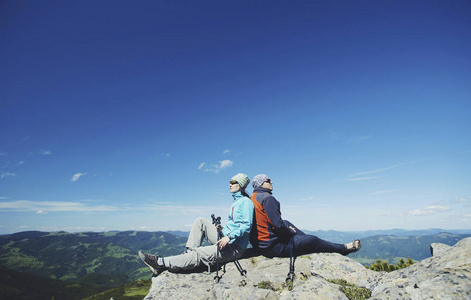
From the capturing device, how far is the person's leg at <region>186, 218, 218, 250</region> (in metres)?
8.53

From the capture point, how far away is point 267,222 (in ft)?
26.4

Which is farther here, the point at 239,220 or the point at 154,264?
the point at 154,264

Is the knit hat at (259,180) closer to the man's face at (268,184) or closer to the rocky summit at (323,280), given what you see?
the man's face at (268,184)

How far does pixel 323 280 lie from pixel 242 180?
419 centimetres

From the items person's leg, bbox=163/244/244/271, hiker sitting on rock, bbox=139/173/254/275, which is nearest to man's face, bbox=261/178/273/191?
hiker sitting on rock, bbox=139/173/254/275

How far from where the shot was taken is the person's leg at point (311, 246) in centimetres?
827

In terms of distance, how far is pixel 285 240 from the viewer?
8188 mm

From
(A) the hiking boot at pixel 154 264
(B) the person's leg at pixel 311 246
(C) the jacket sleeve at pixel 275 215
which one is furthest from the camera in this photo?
(B) the person's leg at pixel 311 246

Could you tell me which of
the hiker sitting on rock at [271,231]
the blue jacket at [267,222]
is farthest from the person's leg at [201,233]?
the blue jacket at [267,222]

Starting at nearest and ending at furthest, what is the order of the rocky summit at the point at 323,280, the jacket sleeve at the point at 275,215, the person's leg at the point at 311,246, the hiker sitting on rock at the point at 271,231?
the rocky summit at the point at 323,280 → the jacket sleeve at the point at 275,215 → the hiker sitting on rock at the point at 271,231 → the person's leg at the point at 311,246

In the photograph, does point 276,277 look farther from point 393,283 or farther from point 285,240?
point 393,283

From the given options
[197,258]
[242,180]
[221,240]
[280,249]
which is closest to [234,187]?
[242,180]

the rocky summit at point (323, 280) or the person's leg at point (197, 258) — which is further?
the person's leg at point (197, 258)

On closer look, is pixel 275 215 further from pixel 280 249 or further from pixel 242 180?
pixel 242 180
